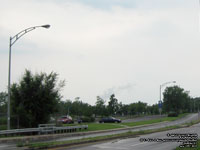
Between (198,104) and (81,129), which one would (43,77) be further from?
(198,104)

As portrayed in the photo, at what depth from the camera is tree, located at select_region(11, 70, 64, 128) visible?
1069 inches

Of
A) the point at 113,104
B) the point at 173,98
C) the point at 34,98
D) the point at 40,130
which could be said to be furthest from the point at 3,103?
the point at 173,98

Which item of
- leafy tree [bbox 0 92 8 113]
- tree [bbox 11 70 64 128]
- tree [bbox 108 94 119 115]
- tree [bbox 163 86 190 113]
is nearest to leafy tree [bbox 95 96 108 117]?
tree [bbox 108 94 119 115]

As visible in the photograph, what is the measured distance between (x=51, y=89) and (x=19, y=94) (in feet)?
10.5

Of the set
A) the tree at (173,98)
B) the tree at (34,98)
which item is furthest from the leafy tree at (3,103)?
the tree at (173,98)

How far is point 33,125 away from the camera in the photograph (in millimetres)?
27953

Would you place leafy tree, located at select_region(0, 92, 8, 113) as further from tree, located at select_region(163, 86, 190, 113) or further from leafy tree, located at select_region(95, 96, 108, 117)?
tree, located at select_region(163, 86, 190, 113)

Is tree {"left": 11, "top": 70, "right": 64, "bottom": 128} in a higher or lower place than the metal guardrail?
higher

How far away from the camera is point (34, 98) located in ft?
90.4

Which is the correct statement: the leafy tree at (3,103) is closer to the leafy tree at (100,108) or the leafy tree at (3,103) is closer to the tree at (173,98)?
the leafy tree at (100,108)

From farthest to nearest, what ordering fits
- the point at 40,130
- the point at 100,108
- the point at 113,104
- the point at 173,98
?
the point at 173,98
the point at 113,104
the point at 100,108
the point at 40,130

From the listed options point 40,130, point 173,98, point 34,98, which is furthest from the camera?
point 173,98

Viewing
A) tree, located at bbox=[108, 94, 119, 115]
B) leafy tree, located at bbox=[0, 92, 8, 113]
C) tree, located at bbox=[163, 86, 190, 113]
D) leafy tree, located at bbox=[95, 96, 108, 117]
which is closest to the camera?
leafy tree, located at bbox=[0, 92, 8, 113]

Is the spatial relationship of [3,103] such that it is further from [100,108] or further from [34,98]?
[34,98]
